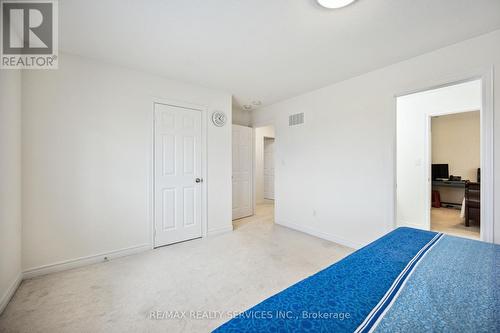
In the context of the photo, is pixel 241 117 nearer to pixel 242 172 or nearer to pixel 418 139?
pixel 242 172

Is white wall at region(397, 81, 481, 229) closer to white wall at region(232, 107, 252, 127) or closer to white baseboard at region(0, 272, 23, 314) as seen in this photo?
white wall at region(232, 107, 252, 127)

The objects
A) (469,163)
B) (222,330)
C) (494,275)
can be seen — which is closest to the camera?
(222,330)

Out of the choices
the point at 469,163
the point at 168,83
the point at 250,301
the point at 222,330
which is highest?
the point at 168,83

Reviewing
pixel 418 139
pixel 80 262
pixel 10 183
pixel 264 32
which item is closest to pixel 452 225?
pixel 418 139

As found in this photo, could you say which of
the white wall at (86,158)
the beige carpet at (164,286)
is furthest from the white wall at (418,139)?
the white wall at (86,158)

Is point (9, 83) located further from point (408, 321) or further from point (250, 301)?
point (408, 321)

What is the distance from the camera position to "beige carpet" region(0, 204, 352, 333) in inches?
62.1

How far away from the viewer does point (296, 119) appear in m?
3.85

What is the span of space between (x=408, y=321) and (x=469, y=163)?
7.10 m

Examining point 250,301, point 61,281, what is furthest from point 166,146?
point 250,301

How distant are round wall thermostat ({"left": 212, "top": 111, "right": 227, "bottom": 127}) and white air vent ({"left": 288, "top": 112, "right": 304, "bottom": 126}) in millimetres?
1259

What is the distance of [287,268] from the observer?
93.6 inches

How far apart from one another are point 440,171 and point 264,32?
6.53m

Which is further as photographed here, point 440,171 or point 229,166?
point 440,171
